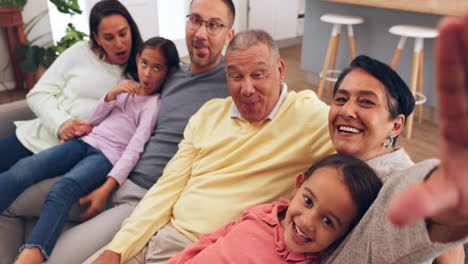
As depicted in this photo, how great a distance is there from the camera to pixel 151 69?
181 centimetres

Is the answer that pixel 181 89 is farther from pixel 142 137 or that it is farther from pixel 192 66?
pixel 142 137

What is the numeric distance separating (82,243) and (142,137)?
534 mm

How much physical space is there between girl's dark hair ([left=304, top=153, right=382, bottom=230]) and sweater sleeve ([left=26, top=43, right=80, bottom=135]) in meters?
1.49

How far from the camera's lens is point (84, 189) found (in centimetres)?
160

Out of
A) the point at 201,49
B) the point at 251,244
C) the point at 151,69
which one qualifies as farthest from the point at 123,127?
the point at 251,244

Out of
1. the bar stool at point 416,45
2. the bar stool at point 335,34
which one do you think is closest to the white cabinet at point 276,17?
the bar stool at point 335,34

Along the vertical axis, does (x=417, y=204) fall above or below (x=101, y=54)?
above

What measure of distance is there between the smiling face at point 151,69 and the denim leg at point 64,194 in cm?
40

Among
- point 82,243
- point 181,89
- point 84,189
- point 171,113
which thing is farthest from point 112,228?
point 181,89

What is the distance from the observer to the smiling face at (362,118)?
999 millimetres

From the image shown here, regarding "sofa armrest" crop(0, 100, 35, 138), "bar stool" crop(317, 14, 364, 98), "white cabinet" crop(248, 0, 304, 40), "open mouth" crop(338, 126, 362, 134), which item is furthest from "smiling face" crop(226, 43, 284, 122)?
"white cabinet" crop(248, 0, 304, 40)

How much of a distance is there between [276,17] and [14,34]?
3967 mm

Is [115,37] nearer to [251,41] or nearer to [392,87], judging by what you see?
[251,41]

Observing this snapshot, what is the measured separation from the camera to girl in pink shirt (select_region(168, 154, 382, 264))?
92 cm
